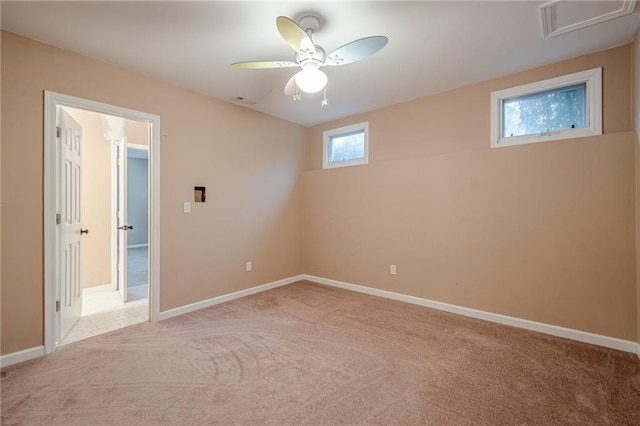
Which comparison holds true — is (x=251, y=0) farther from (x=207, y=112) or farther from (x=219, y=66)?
(x=207, y=112)

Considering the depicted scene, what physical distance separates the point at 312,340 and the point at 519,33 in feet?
10.1

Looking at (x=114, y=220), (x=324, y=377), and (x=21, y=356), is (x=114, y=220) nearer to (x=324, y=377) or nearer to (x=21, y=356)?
(x=21, y=356)

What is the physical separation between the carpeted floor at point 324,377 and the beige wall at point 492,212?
17.4 inches

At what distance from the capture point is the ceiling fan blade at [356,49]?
1795 millimetres

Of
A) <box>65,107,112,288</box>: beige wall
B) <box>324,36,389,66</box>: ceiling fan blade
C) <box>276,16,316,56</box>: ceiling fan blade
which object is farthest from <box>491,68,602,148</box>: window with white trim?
<box>65,107,112,288</box>: beige wall

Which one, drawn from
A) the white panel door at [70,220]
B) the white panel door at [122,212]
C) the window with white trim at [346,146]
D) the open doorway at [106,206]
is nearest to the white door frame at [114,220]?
the open doorway at [106,206]

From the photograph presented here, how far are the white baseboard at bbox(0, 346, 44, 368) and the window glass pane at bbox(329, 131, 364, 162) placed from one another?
3934mm

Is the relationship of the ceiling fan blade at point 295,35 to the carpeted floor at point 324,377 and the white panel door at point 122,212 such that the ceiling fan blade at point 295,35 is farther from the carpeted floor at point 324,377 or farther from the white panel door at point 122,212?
the white panel door at point 122,212

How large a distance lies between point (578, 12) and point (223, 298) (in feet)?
14.1

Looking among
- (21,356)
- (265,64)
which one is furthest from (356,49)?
(21,356)

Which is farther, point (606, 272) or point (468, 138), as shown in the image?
point (468, 138)

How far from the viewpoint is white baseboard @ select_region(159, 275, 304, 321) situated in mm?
3195

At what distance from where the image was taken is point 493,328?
2.87 meters

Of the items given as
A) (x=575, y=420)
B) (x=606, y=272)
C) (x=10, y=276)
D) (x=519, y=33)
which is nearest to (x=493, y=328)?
(x=606, y=272)
